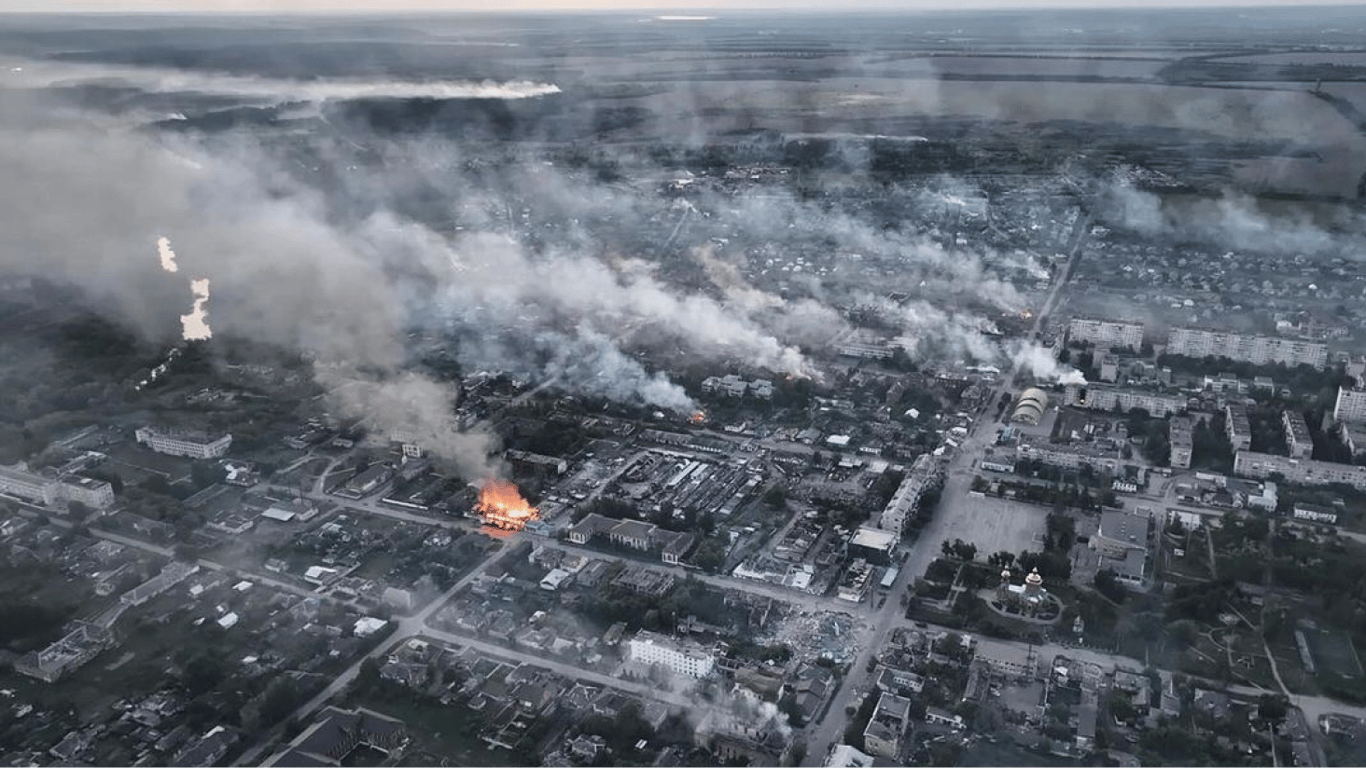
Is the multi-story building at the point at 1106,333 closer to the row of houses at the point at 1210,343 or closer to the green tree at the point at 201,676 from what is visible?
the row of houses at the point at 1210,343

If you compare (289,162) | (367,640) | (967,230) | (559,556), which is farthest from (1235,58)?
(367,640)

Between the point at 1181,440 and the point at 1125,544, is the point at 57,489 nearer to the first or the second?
the point at 1125,544

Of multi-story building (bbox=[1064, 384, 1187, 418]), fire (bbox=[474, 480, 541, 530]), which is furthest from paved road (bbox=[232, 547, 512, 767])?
multi-story building (bbox=[1064, 384, 1187, 418])

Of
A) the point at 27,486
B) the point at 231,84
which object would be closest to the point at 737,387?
the point at 231,84

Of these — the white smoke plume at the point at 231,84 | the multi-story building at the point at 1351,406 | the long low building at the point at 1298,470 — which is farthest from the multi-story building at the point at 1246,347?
the white smoke plume at the point at 231,84

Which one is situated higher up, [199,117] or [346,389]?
[199,117]

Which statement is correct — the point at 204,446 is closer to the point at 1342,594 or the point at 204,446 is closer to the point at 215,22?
the point at 215,22
